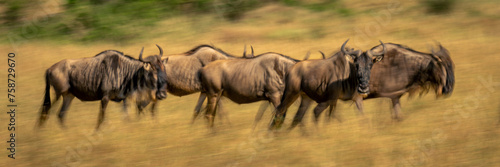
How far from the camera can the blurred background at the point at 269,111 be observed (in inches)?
504

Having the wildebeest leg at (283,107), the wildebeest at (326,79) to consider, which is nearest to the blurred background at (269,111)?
the wildebeest leg at (283,107)

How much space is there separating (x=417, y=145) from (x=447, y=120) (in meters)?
1.30

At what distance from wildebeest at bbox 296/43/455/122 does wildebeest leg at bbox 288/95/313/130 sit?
1177mm

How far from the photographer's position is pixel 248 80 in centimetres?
1337

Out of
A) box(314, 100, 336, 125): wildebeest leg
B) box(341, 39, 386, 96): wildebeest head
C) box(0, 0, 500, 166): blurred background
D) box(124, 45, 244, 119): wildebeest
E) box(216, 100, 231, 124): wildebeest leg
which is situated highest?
box(341, 39, 386, 96): wildebeest head

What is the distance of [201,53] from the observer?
1484cm

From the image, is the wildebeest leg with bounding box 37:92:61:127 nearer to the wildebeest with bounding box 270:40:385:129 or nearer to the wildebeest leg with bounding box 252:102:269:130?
the wildebeest leg with bounding box 252:102:269:130

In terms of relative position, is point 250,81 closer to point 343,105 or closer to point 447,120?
point 343,105

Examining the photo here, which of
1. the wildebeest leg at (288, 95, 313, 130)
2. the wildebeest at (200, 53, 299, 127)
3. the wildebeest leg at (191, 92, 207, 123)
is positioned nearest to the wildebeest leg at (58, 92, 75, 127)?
the wildebeest leg at (191, 92, 207, 123)

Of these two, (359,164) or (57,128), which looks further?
(57,128)

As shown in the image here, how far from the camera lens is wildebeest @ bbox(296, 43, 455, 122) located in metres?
14.0

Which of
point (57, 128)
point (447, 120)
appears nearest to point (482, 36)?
point (447, 120)

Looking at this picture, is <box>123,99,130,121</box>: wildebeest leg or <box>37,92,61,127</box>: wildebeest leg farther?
<box>37,92,61,127</box>: wildebeest leg

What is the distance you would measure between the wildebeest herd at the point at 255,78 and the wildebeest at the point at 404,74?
17 millimetres
